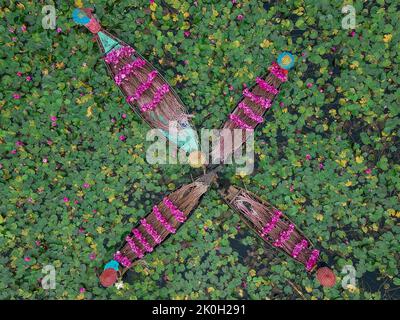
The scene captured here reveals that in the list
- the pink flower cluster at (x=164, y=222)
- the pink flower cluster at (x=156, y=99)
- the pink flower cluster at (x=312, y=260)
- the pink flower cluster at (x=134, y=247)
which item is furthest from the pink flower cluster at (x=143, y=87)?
the pink flower cluster at (x=312, y=260)

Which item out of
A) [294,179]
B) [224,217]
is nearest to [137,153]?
[224,217]

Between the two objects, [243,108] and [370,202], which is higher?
[243,108]

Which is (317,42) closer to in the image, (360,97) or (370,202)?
(360,97)

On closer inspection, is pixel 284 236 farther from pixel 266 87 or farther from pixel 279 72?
pixel 279 72

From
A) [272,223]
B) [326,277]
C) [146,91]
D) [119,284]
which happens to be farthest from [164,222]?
[326,277]

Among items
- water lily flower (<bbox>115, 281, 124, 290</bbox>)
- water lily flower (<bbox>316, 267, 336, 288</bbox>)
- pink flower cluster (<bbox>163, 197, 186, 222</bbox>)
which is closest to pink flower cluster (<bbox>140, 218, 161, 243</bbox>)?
pink flower cluster (<bbox>163, 197, 186, 222</bbox>)

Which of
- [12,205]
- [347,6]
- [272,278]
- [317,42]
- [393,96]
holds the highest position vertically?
[347,6]
